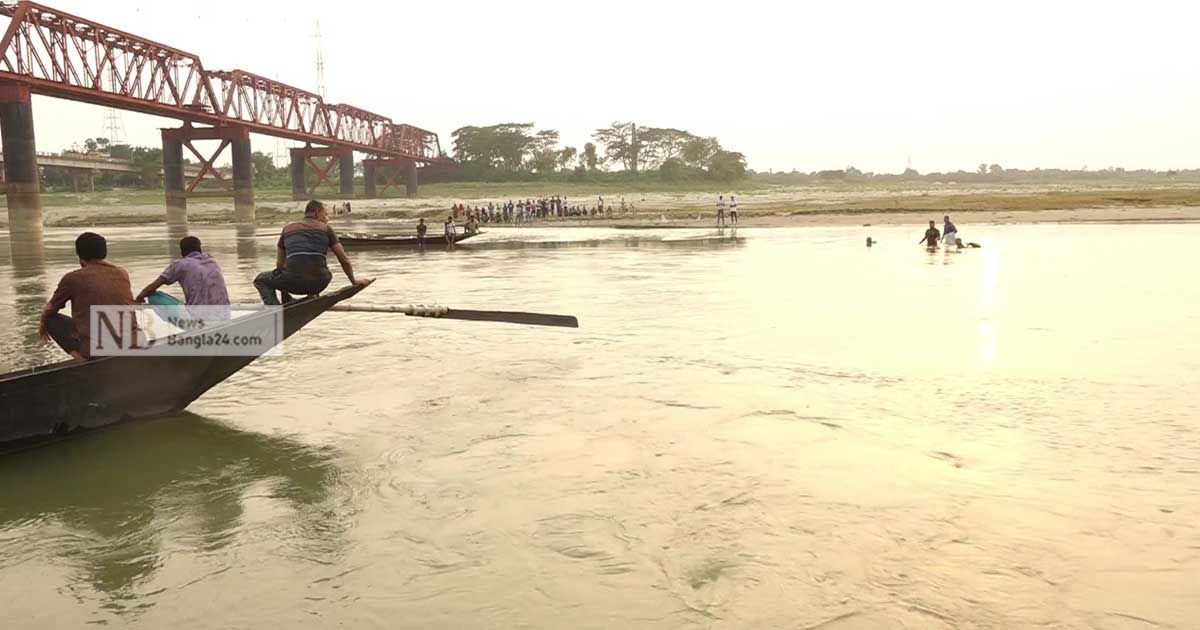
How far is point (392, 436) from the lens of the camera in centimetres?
693

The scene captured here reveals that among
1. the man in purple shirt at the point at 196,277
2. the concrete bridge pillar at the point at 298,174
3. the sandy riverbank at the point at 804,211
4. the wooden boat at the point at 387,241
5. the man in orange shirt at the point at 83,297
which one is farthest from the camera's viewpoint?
the concrete bridge pillar at the point at 298,174

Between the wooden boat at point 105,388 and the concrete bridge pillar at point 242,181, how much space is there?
60.5 metres

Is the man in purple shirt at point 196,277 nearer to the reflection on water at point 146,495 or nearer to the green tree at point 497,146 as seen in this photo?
the reflection on water at point 146,495

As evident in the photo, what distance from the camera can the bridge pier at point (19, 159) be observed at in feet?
140

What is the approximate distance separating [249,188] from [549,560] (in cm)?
6556

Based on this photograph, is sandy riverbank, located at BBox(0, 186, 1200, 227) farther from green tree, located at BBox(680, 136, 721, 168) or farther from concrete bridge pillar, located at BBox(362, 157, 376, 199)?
green tree, located at BBox(680, 136, 721, 168)

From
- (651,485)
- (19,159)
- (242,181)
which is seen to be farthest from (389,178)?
(651,485)

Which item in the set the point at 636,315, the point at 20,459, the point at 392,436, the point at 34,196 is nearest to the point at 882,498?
the point at 392,436

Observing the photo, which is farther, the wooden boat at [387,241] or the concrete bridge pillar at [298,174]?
the concrete bridge pillar at [298,174]

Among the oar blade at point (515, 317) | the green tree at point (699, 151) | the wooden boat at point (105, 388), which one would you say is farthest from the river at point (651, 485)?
the green tree at point (699, 151)

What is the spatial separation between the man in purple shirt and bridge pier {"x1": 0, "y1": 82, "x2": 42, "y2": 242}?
42888 mm

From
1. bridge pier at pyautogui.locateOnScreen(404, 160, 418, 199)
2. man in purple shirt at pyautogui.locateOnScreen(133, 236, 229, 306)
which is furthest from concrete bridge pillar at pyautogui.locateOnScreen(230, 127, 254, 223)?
man in purple shirt at pyautogui.locateOnScreen(133, 236, 229, 306)

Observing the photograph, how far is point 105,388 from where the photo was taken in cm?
670

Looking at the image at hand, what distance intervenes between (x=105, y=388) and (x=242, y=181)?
62007 mm
